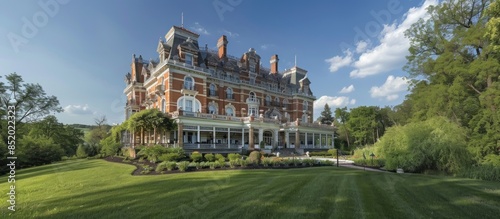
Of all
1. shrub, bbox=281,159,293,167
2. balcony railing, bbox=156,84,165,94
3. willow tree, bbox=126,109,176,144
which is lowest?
shrub, bbox=281,159,293,167

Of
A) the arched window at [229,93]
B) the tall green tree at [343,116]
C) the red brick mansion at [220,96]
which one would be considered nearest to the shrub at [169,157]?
the red brick mansion at [220,96]

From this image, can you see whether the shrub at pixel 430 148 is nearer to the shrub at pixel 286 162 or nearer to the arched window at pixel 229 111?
the shrub at pixel 286 162

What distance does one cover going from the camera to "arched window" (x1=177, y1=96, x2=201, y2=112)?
88.9 feet

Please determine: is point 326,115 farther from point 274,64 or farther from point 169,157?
point 169,157

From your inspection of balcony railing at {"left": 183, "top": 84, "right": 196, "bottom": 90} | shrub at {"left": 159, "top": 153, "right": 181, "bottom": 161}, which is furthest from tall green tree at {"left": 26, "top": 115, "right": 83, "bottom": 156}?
shrub at {"left": 159, "top": 153, "right": 181, "bottom": 161}

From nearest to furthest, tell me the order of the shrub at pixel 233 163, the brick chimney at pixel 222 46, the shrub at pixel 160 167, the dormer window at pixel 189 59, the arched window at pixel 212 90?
the shrub at pixel 160 167 < the shrub at pixel 233 163 < the dormer window at pixel 189 59 < the arched window at pixel 212 90 < the brick chimney at pixel 222 46

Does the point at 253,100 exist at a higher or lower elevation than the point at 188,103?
higher

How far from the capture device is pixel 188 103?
91.3 feet

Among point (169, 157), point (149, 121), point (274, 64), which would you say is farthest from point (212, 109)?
point (274, 64)

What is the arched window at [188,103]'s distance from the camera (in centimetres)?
2711

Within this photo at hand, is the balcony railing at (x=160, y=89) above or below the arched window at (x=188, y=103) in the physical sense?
above

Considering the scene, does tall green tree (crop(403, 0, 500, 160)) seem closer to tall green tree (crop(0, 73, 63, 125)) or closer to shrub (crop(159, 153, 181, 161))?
shrub (crop(159, 153, 181, 161))

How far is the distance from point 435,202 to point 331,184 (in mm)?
3026

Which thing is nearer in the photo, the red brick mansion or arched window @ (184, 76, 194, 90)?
the red brick mansion
